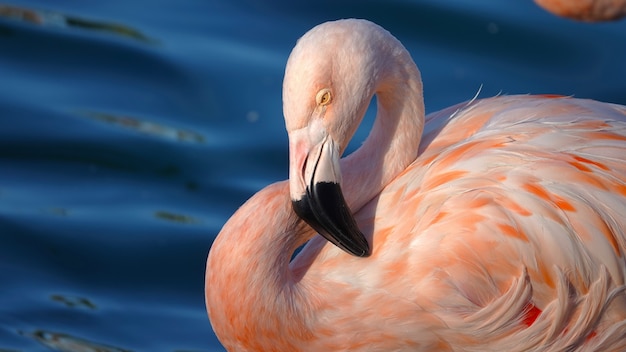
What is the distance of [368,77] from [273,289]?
81 centimetres

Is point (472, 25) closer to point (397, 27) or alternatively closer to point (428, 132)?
point (397, 27)

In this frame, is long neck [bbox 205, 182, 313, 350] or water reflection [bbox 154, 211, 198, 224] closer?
long neck [bbox 205, 182, 313, 350]

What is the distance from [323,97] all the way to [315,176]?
0.86 ft

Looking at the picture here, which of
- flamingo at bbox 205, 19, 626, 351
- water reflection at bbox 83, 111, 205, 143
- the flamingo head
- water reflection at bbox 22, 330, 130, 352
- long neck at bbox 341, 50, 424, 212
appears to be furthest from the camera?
water reflection at bbox 83, 111, 205, 143

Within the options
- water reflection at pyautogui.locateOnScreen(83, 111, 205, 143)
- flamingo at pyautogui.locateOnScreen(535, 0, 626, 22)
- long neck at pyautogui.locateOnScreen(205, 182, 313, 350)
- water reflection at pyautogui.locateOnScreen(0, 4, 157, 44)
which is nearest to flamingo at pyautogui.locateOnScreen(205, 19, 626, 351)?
long neck at pyautogui.locateOnScreen(205, 182, 313, 350)

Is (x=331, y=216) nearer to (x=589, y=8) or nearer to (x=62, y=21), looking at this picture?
(x=589, y=8)

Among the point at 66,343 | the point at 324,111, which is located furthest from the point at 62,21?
the point at 324,111

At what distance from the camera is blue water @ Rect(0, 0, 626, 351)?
538cm

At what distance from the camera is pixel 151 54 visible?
7172 mm

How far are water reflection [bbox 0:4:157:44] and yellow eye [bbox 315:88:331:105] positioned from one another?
3823mm

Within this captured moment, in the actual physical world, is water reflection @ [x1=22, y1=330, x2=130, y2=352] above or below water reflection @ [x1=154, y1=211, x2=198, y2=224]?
below

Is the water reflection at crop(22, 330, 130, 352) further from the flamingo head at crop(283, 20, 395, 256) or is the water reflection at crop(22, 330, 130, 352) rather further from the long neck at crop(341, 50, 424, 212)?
the flamingo head at crop(283, 20, 395, 256)

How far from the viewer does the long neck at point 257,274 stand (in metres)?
3.93

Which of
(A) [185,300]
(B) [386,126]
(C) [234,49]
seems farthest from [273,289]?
(C) [234,49]
